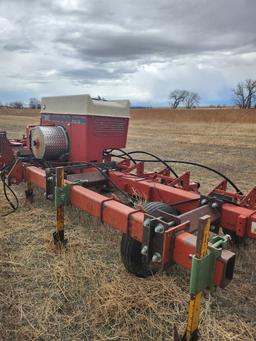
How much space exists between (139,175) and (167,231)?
2514mm

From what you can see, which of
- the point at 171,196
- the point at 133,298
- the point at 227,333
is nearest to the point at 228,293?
the point at 227,333

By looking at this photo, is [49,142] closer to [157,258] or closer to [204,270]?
[157,258]

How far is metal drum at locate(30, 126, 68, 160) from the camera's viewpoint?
4.75m

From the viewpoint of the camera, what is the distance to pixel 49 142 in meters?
4.77

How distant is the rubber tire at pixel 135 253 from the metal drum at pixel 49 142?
2346 mm

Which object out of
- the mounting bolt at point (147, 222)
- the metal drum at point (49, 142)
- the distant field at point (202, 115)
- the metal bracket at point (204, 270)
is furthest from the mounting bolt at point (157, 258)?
the distant field at point (202, 115)

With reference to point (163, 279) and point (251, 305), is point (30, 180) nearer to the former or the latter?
point (163, 279)

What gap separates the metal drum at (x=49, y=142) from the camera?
4.75 m

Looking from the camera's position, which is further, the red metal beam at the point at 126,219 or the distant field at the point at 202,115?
the distant field at the point at 202,115

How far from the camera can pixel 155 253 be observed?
2.17m

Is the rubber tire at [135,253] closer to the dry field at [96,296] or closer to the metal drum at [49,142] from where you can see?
the dry field at [96,296]

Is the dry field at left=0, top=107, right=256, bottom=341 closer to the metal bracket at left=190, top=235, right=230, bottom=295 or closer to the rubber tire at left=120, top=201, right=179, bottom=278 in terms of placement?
the rubber tire at left=120, top=201, right=179, bottom=278

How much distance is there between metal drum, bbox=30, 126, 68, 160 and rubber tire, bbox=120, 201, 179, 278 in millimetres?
2346

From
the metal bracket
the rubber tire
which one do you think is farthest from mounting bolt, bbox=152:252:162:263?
the rubber tire
